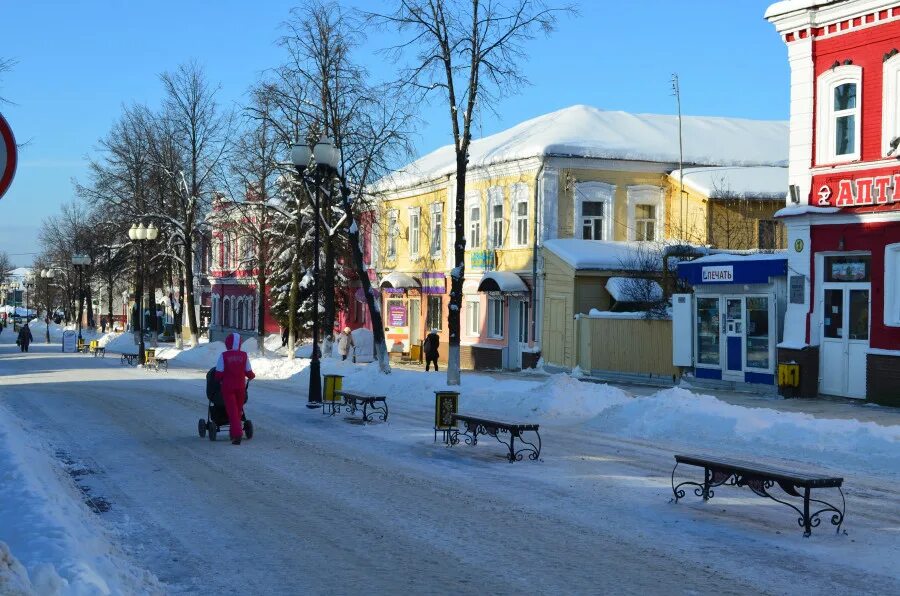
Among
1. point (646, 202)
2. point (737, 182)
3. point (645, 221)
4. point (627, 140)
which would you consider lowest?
point (645, 221)

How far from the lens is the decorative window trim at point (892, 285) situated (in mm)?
21453

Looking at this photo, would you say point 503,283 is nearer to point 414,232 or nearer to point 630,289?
point 630,289

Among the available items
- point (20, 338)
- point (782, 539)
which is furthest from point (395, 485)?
point (20, 338)

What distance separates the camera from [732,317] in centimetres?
2627

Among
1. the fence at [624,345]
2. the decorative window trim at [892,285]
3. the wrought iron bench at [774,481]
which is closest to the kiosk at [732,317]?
the fence at [624,345]

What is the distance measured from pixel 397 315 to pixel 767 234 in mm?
17684

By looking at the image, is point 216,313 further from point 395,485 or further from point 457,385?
point 395,485

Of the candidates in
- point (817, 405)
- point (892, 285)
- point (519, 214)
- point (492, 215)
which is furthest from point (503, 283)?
point (892, 285)

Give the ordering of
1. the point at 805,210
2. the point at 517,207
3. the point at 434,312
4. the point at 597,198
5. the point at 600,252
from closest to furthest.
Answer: the point at 805,210 → the point at 600,252 → the point at 597,198 → the point at 517,207 → the point at 434,312

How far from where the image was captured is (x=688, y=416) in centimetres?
1688

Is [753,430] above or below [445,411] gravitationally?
below

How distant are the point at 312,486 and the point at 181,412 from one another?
30.9ft

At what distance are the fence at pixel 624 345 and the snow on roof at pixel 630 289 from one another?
161 centimetres

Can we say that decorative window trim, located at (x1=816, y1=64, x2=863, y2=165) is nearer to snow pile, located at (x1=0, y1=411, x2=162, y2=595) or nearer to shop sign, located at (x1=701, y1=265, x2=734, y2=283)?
shop sign, located at (x1=701, y1=265, x2=734, y2=283)
